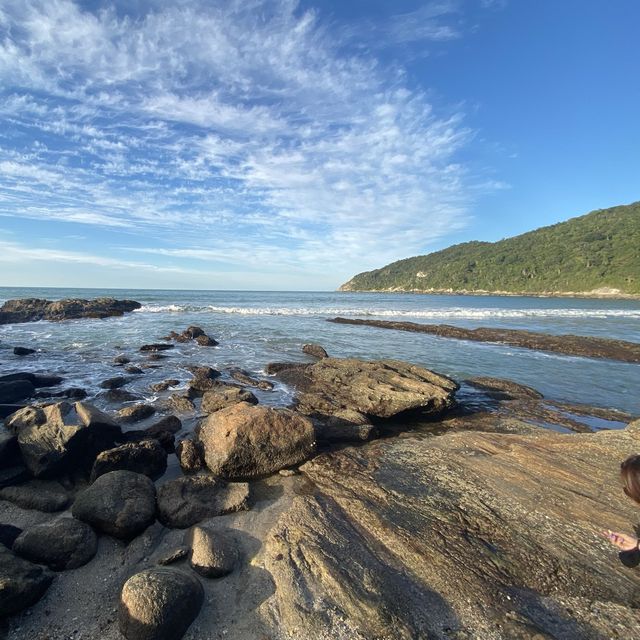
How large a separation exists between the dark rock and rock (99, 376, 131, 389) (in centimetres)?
904

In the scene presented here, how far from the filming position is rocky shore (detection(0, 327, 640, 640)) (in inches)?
155

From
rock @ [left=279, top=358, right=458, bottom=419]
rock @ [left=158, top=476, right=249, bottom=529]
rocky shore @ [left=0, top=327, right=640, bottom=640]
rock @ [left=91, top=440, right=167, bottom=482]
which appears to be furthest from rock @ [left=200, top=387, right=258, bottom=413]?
rock @ [left=158, top=476, right=249, bottom=529]

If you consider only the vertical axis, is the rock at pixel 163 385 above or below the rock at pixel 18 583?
below

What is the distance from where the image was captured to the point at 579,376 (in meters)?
17.2

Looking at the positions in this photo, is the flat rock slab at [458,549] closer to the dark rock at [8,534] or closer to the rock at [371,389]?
the rock at [371,389]

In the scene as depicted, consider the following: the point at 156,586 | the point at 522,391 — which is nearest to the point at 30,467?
the point at 156,586

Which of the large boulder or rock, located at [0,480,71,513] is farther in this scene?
the large boulder

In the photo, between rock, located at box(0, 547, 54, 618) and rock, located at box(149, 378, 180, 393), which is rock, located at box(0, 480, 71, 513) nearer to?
rock, located at box(0, 547, 54, 618)

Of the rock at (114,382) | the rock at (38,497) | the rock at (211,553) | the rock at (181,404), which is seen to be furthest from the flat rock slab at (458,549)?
the rock at (114,382)

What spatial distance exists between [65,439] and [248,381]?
329 inches

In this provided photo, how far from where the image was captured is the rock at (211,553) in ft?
15.1

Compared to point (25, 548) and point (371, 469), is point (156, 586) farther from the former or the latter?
point (371, 469)

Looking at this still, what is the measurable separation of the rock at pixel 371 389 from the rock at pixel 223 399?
1763mm

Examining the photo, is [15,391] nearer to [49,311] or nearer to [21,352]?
[21,352]
